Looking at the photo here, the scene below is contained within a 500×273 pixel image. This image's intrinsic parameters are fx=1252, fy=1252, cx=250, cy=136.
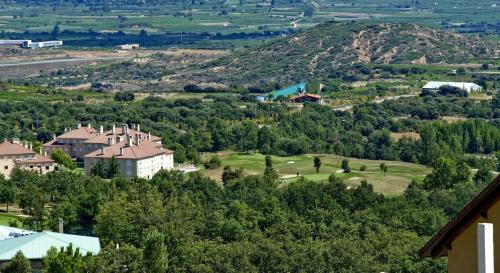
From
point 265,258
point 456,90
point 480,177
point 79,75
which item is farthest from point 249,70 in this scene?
point 265,258

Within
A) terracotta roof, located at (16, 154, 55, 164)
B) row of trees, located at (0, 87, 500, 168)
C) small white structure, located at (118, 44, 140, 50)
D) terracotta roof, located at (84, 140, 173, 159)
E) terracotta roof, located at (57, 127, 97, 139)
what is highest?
terracotta roof, located at (84, 140, 173, 159)

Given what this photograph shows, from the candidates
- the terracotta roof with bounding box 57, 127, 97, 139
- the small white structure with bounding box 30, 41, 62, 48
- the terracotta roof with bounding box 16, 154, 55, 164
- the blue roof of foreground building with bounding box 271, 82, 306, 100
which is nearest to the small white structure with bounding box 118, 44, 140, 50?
the small white structure with bounding box 30, 41, 62, 48

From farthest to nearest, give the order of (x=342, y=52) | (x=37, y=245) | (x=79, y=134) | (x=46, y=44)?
(x=46, y=44) < (x=342, y=52) < (x=79, y=134) < (x=37, y=245)

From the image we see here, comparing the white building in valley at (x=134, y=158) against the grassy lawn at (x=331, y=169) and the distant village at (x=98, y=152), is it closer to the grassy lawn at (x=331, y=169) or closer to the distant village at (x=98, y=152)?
the distant village at (x=98, y=152)

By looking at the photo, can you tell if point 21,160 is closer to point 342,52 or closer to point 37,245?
point 37,245

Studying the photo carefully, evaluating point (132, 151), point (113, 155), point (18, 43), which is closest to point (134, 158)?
point (132, 151)

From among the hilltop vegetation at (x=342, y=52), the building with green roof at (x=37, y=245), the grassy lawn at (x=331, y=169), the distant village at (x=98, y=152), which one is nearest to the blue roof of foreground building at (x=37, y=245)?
the building with green roof at (x=37, y=245)

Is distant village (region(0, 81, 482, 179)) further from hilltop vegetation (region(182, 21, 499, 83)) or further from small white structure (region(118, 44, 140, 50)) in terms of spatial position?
small white structure (region(118, 44, 140, 50))
